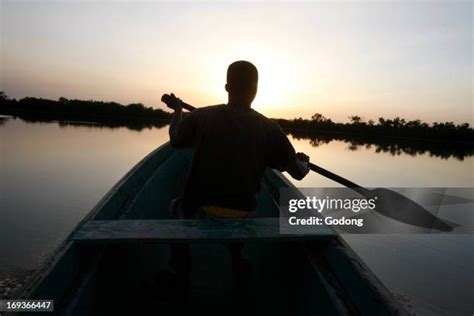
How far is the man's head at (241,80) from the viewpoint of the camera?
92.0 inches

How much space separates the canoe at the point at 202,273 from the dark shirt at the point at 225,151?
0.20 meters

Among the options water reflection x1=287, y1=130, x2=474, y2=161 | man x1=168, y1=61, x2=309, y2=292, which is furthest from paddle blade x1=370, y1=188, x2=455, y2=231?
water reflection x1=287, y1=130, x2=474, y2=161

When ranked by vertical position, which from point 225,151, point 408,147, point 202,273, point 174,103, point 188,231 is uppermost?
point 174,103

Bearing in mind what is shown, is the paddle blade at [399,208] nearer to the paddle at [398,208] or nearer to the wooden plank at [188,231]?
the paddle at [398,208]

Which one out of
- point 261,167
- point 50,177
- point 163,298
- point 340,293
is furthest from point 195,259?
point 50,177

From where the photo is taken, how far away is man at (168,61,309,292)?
2283 millimetres

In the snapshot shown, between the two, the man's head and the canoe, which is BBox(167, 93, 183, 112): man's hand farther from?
the canoe

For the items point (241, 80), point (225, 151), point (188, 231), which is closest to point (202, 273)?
point (188, 231)

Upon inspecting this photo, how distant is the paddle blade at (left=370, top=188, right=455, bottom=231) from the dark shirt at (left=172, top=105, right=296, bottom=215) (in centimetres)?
305

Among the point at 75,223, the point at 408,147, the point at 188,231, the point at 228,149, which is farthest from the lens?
the point at 408,147

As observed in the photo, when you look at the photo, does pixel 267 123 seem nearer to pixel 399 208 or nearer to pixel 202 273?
pixel 202 273

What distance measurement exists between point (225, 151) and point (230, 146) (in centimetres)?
5

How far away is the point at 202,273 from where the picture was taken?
2984mm

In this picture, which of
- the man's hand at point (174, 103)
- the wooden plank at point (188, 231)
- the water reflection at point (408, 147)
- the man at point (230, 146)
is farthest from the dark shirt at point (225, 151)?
the water reflection at point (408, 147)
